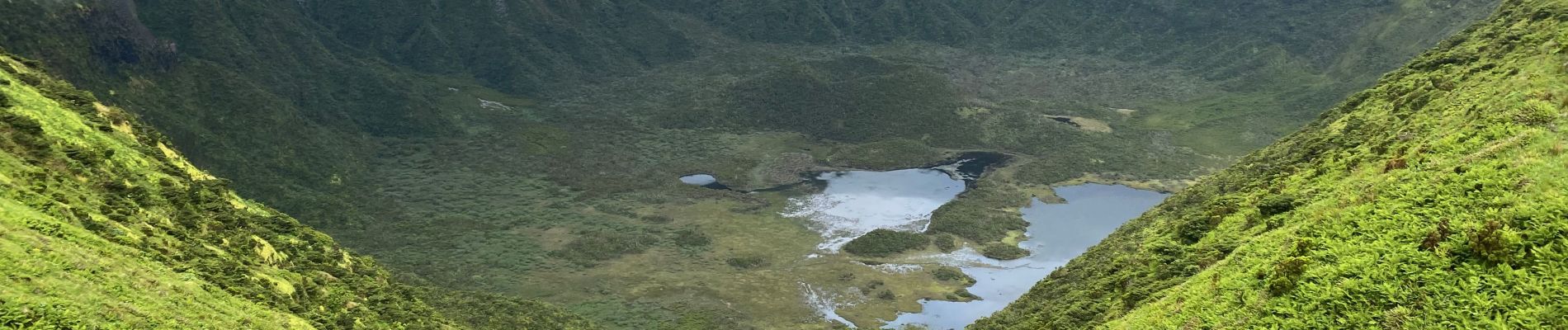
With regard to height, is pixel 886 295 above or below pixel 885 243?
below

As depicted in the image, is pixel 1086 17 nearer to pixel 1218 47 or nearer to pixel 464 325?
pixel 1218 47

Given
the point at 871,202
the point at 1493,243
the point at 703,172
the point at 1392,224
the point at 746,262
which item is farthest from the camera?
the point at 703,172

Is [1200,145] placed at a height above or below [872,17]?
below

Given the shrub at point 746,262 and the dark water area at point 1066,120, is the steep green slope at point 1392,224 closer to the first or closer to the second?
the shrub at point 746,262

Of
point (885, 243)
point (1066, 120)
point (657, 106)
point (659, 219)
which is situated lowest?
point (885, 243)

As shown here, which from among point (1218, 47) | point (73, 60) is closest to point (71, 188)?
point (73, 60)

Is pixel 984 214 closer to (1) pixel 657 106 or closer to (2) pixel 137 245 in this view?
(1) pixel 657 106

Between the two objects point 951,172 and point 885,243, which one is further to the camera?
point 951,172

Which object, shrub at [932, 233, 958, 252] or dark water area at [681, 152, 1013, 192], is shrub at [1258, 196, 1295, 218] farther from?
dark water area at [681, 152, 1013, 192]

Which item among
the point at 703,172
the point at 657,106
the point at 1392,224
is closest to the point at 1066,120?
the point at 703,172
